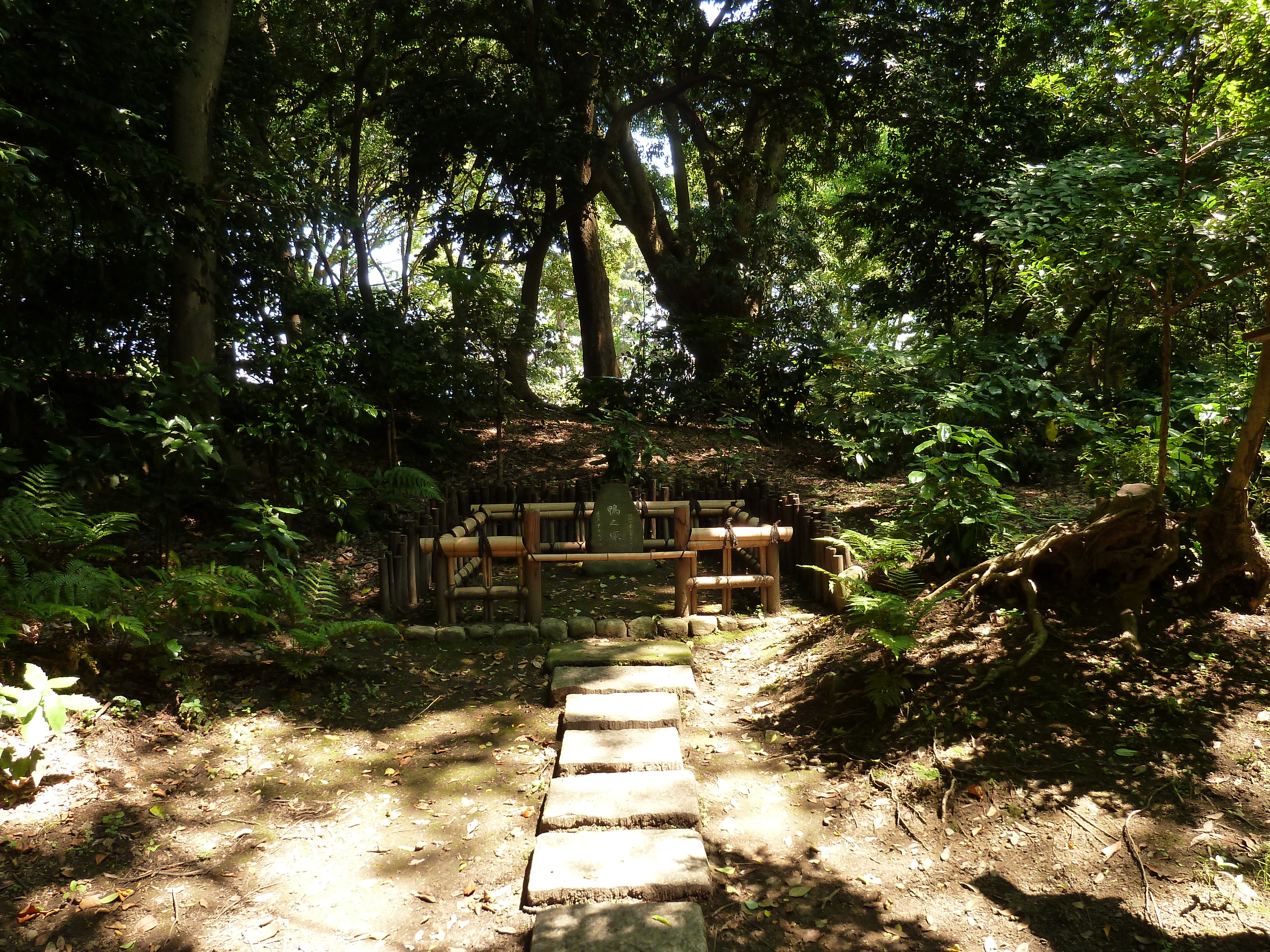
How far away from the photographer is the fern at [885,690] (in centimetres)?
389

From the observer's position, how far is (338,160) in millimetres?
14773

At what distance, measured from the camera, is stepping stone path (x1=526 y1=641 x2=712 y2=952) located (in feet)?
9.06

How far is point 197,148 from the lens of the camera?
6902 mm

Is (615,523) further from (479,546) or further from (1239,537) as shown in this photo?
(1239,537)

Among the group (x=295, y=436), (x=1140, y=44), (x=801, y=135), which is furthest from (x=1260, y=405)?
(x=801, y=135)

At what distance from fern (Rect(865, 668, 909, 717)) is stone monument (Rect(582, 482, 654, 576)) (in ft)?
8.19

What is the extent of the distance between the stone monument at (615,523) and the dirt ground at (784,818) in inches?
72.1

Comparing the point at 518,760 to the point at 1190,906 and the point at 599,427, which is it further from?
the point at 599,427

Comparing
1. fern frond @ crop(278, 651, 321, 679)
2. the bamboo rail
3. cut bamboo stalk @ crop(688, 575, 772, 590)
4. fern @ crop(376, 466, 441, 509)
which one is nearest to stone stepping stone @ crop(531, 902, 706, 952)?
fern frond @ crop(278, 651, 321, 679)

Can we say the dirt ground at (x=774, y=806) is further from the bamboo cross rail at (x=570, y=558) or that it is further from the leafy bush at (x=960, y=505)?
the bamboo cross rail at (x=570, y=558)

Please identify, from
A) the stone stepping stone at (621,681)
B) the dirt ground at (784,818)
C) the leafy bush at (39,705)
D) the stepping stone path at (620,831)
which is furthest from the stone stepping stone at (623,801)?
the leafy bush at (39,705)

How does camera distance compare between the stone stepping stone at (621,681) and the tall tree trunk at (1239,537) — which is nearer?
the tall tree trunk at (1239,537)

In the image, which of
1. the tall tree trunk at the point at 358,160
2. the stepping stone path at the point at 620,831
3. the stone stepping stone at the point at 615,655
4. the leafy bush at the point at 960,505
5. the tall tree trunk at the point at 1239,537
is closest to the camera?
the stepping stone path at the point at 620,831

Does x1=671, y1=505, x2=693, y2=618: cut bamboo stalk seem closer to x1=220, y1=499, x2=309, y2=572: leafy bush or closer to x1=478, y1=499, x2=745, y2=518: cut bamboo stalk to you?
x1=478, y1=499, x2=745, y2=518: cut bamboo stalk
